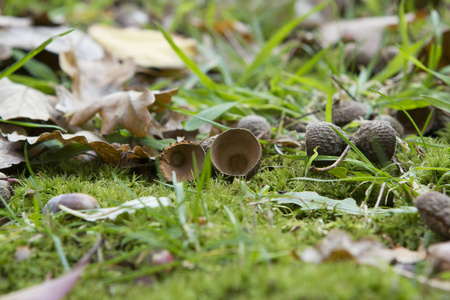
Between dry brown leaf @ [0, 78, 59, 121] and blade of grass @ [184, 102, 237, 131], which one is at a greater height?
dry brown leaf @ [0, 78, 59, 121]

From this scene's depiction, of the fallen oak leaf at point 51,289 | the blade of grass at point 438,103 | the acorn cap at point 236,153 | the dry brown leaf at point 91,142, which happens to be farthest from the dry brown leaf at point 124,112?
the blade of grass at point 438,103

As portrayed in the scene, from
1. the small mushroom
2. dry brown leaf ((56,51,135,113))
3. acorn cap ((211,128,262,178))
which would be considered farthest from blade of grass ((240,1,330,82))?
the small mushroom

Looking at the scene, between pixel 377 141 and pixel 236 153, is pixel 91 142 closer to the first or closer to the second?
pixel 236 153

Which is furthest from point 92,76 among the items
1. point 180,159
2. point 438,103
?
point 438,103

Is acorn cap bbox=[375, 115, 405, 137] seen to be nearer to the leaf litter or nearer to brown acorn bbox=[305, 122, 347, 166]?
the leaf litter

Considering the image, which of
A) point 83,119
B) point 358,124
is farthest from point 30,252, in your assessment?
point 358,124

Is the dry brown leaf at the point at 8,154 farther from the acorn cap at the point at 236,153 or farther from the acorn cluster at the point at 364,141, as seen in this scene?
the acorn cluster at the point at 364,141
